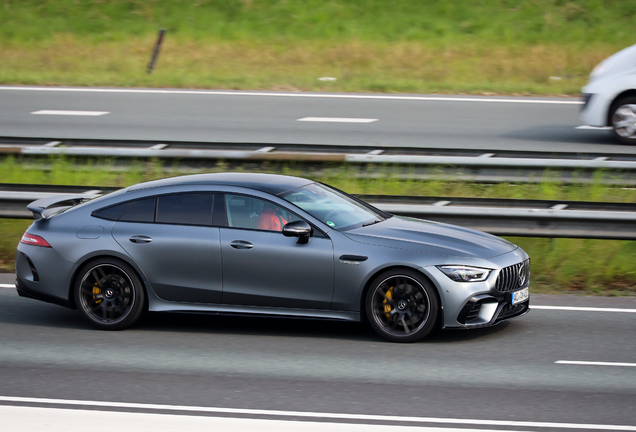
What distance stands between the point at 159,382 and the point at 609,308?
4.49 meters

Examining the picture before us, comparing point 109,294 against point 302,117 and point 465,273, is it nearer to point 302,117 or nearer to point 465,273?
point 465,273

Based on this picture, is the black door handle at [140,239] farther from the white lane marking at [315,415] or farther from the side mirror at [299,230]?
the white lane marking at [315,415]

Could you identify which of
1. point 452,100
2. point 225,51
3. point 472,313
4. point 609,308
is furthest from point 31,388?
point 225,51

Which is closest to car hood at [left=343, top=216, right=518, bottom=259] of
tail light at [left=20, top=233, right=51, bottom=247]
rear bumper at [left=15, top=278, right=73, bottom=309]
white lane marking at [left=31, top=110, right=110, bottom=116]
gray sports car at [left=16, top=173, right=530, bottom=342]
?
gray sports car at [left=16, top=173, right=530, bottom=342]

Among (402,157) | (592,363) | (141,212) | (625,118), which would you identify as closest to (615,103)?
(625,118)

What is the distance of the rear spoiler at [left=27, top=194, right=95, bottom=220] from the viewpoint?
8367mm

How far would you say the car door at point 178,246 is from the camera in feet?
25.6

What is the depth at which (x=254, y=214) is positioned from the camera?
7.84m

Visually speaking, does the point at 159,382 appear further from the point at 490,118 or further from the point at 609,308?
the point at 490,118

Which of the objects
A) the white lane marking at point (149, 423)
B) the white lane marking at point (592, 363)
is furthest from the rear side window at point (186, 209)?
the white lane marking at point (592, 363)

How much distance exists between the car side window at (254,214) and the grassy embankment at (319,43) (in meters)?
12.9

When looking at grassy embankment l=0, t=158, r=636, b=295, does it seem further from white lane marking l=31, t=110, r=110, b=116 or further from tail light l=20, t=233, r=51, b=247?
white lane marking l=31, t=110, r=110, b=116

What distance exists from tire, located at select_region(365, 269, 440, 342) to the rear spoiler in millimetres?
3092

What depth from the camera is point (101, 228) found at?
26.4ft
